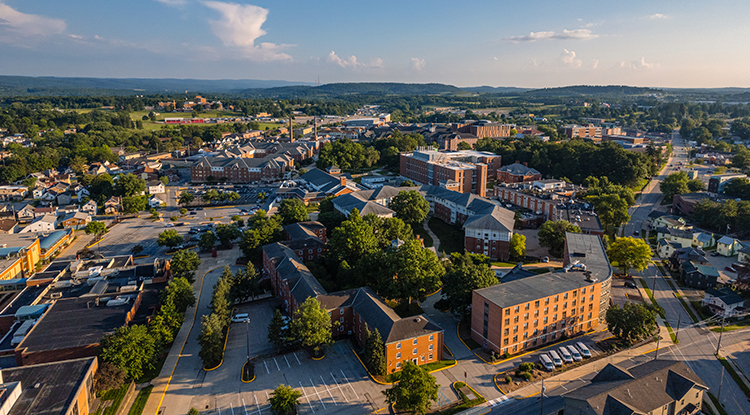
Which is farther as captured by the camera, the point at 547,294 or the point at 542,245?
the point at 542,245

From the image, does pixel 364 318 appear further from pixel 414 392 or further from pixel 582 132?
pixel 582 132

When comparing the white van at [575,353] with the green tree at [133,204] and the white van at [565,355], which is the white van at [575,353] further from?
the green tree at [133,204]

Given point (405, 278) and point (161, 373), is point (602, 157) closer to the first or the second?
point (405, 278)

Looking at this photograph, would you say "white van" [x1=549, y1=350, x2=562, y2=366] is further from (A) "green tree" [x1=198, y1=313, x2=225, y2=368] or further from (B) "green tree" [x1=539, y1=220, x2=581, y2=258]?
(A) "green tree" [x1=198, y1=313, x2=225, y2=368]

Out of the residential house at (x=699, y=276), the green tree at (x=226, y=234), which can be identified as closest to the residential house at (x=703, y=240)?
the residential house at (x=699, y=276)

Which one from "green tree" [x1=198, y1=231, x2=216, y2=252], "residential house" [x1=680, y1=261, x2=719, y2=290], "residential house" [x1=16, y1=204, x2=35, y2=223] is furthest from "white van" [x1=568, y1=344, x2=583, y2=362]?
"residential house" [x1=16, y1=204, x2=35, y2=223]

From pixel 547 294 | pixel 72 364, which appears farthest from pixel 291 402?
pixel 547 294
